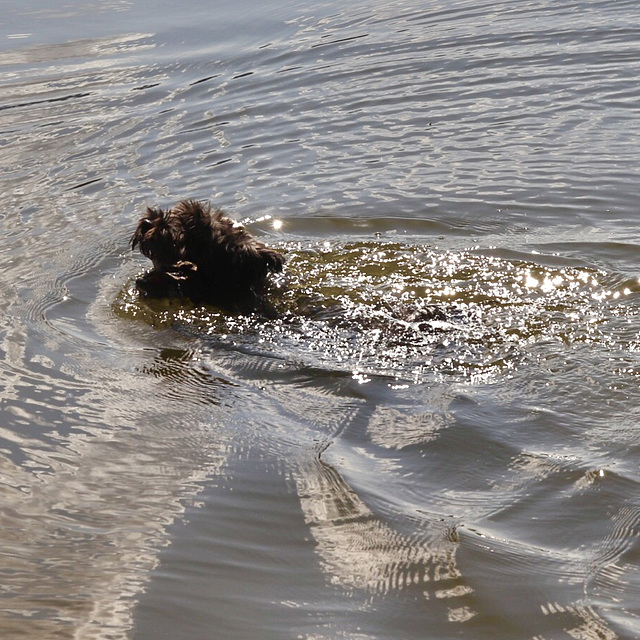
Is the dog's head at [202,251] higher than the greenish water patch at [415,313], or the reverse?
the dog's head at [202,251]

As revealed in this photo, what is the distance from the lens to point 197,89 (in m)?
13.2

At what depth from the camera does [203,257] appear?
6645 mm

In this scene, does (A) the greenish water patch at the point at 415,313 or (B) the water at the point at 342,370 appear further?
(A) the greenish water patch at the point at 415,313

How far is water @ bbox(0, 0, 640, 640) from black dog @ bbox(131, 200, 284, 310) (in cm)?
19

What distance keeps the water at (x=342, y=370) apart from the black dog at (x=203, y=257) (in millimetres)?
190

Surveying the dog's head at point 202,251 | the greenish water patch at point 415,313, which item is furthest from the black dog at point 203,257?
the greenish water patch at point 415,313

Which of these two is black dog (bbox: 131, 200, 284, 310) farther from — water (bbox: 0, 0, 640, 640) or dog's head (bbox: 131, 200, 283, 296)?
water (bbox: 0, 0, 640, 640)

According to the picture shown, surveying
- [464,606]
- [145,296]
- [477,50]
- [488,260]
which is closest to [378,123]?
[477,50]

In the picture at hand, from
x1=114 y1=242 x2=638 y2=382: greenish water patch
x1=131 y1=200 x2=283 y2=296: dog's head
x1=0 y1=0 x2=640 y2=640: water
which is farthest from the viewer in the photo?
x1=131 y1=200 x2=283 y2=296: dog's head

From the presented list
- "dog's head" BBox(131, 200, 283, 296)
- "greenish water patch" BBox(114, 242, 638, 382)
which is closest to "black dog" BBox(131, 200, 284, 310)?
"dog's head" BBox(131, 200, 283, 296)

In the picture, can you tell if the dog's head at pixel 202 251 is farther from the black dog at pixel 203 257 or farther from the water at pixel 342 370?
the water at pixel 342 370

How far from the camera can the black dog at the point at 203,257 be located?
6.59 metres

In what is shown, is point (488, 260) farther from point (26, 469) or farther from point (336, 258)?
point (26, 469)

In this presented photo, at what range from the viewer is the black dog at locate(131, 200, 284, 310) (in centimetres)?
659
